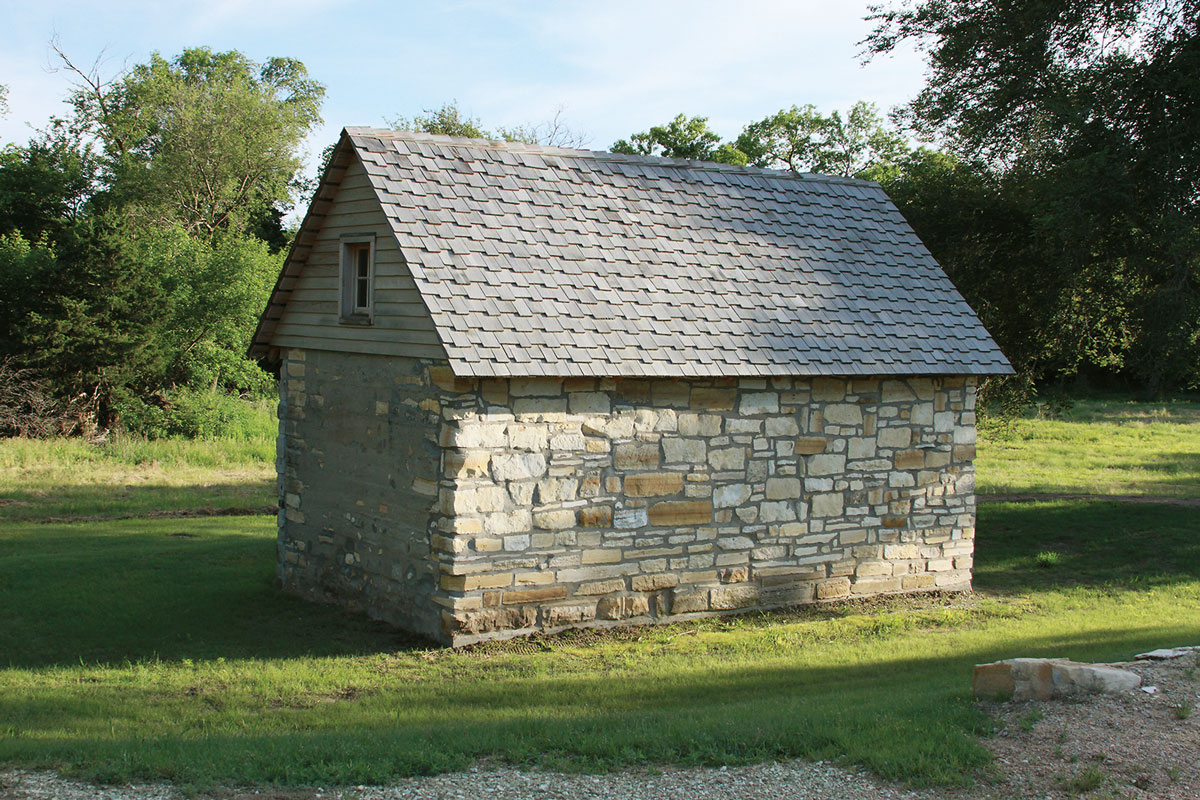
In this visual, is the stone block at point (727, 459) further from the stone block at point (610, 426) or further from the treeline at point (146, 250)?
the treeline at point (146, 250)

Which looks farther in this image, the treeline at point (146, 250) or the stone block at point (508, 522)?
the treeline at point (146, 250)

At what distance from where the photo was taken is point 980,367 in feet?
40.2

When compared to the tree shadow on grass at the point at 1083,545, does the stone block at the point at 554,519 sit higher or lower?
higher

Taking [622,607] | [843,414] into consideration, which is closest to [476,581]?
[622,607]

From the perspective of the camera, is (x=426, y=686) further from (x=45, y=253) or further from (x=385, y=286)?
(x=45, y=253)

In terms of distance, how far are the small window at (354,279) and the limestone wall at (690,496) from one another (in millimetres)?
1935

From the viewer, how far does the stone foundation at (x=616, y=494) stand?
9695 mm

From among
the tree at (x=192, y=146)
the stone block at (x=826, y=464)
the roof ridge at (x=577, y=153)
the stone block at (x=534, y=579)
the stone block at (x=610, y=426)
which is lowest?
the stone block at (x=534, y=579)

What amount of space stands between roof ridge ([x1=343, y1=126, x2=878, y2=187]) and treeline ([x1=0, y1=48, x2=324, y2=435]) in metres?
15.2

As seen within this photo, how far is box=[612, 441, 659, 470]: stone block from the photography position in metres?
10.3

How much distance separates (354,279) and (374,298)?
0.70m

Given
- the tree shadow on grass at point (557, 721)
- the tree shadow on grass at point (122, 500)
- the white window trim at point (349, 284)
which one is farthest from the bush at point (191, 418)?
the tree shadow on grass at point (557, 721)

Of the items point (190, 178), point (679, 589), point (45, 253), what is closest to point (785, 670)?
point (679, 589)

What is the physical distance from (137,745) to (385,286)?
531cm
